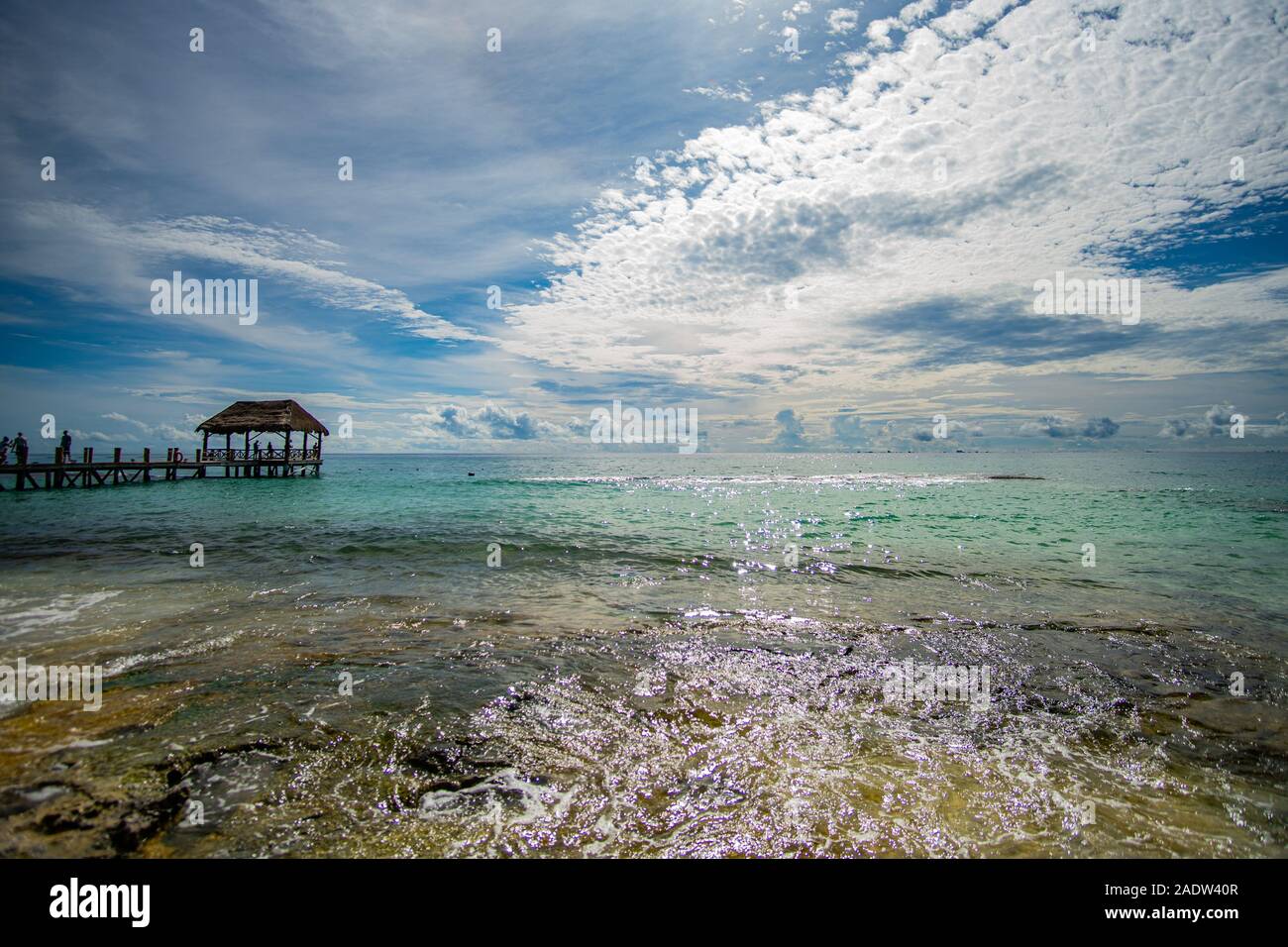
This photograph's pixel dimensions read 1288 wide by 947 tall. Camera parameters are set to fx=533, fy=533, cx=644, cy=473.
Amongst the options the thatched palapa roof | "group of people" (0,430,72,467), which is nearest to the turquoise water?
"group of people" (0,430,72,467)

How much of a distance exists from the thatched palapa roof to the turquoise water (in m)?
49.6

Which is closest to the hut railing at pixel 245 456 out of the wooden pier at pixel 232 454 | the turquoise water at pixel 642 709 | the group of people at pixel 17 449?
the wooden pier at pixel 232 454

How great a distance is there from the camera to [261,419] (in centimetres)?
6172

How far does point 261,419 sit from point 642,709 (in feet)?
234

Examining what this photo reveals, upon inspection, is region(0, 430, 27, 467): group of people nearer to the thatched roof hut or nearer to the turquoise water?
the thatched roof hut

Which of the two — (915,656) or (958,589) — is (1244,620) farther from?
(915,656)

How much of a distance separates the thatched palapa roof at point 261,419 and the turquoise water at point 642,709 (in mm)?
49562

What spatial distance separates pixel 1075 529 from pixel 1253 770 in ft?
81.1

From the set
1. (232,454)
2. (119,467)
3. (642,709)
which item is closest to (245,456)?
(232,454)

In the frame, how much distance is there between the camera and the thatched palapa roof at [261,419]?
2402 inches

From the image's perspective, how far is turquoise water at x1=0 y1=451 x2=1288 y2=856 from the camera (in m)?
4.31
